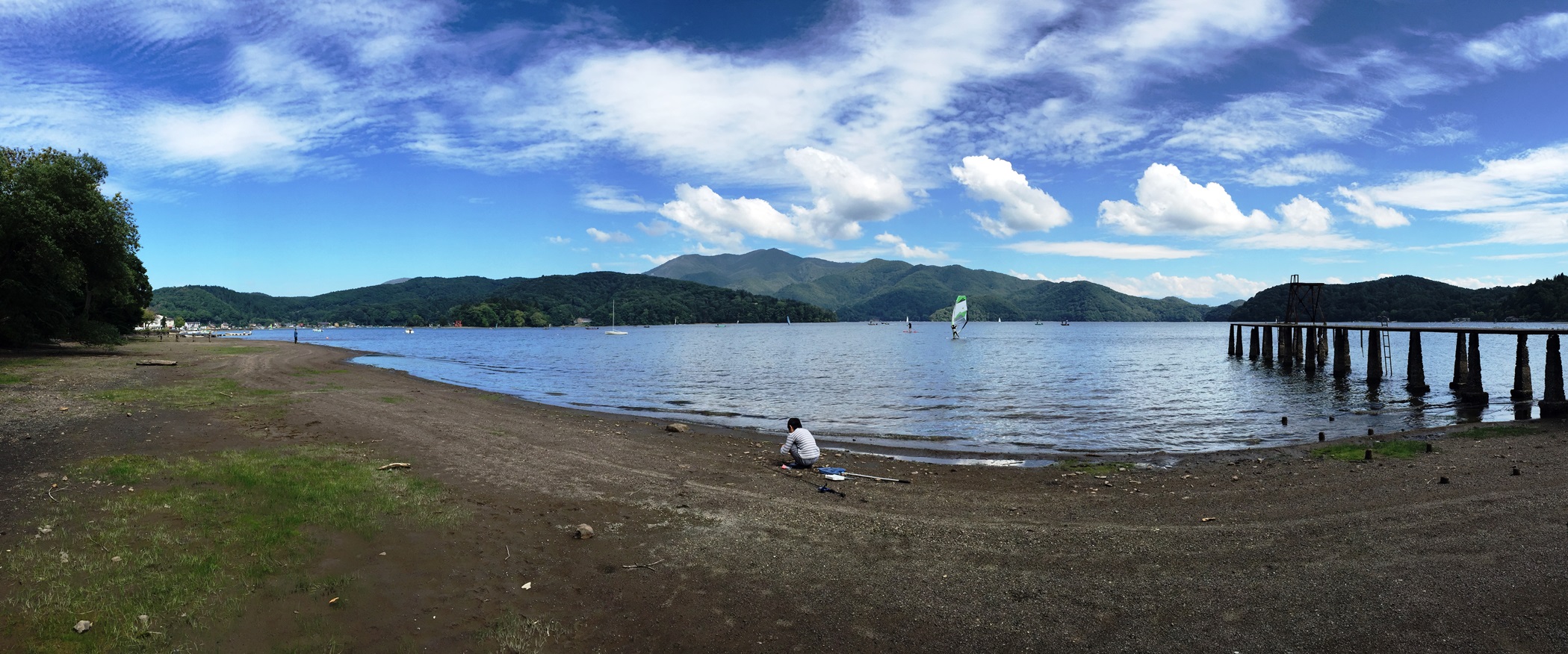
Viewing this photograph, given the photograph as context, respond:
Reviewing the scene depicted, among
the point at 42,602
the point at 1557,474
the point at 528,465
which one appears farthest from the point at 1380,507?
the point at 42,602

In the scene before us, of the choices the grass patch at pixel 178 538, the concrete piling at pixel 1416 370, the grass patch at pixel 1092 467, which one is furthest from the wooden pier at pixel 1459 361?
the grass patch at pixel 178 538

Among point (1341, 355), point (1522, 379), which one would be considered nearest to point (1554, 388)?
point (1522, 379)

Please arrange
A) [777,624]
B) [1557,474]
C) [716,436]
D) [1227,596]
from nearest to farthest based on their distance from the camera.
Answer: [777,624] < [1227,596] < [1557,474] < [716,436]

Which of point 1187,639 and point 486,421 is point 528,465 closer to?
point 486,421

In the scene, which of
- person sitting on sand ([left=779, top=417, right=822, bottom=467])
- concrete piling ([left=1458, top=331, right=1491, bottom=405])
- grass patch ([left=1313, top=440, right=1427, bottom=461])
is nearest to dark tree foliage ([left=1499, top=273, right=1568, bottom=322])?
concrete piling ([left=1458, top=331, right=1491, bottom=405])

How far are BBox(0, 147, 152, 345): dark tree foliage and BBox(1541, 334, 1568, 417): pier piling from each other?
211ft

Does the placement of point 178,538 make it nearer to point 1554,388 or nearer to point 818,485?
point 818,485

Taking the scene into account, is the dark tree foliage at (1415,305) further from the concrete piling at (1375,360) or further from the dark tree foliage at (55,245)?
the dark tree foliage at (55,245)

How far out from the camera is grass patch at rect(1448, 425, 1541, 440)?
824 inches

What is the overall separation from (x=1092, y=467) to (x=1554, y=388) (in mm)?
23344

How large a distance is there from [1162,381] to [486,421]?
146 ft

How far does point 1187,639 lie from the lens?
23.1 ft

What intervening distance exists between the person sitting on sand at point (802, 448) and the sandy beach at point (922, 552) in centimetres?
82

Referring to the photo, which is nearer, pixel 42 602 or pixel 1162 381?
pixel 42 602
